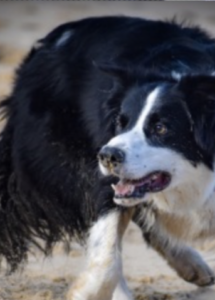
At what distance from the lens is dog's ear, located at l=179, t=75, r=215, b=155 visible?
5.03 metres

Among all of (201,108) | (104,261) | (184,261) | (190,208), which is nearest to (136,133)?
(201,108)

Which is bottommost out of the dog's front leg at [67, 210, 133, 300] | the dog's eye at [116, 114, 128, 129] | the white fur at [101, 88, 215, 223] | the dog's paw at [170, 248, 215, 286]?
the dog's paw at [170, 248, 215, 286]

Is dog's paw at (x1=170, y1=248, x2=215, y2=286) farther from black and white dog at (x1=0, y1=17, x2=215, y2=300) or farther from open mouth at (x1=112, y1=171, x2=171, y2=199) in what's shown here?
open mouth at (x1=112, y1=171, x2=171, y2=199)

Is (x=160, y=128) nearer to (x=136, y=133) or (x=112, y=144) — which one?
(x=136, y=133)

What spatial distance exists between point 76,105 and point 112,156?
785mm

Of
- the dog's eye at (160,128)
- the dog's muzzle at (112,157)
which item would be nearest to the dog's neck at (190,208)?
the dog's eye at (160,128)

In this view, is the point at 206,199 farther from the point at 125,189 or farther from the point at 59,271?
the point at 59,271

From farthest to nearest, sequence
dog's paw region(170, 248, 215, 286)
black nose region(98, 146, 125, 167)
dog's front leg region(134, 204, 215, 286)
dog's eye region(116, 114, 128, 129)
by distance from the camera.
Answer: dog's paw region(170, 248, 215, 286) → dog's front leg region(134, 204, 215, 286) → dog's eye region(116, 114, 128, 129) → black nose region(98, 146, 125, 167)

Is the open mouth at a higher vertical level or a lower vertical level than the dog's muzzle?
lower

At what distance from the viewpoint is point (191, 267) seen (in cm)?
615

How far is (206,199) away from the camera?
209 inches

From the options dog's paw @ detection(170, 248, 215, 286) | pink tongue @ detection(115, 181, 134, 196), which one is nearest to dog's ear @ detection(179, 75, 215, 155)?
pink tongue @ detection(115, 181, 134, 196)

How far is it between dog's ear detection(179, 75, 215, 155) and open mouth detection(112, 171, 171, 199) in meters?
0.24

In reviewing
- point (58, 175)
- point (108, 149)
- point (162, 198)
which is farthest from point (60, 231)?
point (108, 149)
